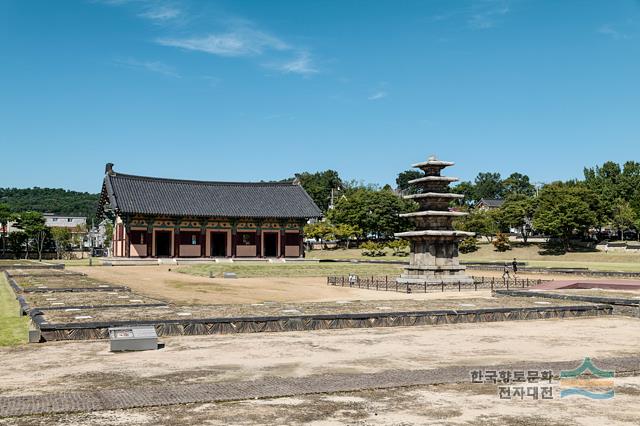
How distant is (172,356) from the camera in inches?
522

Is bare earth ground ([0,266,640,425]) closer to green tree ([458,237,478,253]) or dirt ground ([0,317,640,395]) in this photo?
dirt ground ([0,317,640,395])

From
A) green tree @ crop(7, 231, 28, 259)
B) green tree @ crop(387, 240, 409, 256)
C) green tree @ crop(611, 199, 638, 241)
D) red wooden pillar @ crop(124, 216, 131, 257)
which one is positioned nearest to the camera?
red wooden pillar @ crop(124, 216, 131, 257)

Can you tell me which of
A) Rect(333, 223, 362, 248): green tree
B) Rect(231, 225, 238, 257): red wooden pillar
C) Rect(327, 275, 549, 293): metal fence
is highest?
Rect(333, 223, 362, 248): green tree

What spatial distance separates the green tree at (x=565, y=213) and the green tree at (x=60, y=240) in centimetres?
6651

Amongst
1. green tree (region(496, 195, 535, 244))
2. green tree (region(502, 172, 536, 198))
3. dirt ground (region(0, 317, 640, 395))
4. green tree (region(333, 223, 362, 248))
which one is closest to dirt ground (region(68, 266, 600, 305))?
dirt ground (region(0, 317, 640, 395))

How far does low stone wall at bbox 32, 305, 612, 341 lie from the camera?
15586 millimetres

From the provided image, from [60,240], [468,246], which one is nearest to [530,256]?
[468,246]

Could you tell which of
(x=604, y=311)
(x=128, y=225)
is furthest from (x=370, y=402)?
(x=128, y=225)

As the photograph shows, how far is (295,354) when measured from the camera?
13.6m

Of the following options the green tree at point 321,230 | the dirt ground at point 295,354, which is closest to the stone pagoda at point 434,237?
the dirt ground at point 295,354

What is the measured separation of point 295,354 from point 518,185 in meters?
171

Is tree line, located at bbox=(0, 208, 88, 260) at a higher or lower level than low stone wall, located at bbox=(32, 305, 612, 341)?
higher

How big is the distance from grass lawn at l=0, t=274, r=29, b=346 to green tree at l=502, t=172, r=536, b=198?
15317cm

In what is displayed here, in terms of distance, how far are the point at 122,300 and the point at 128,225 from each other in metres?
43.4
